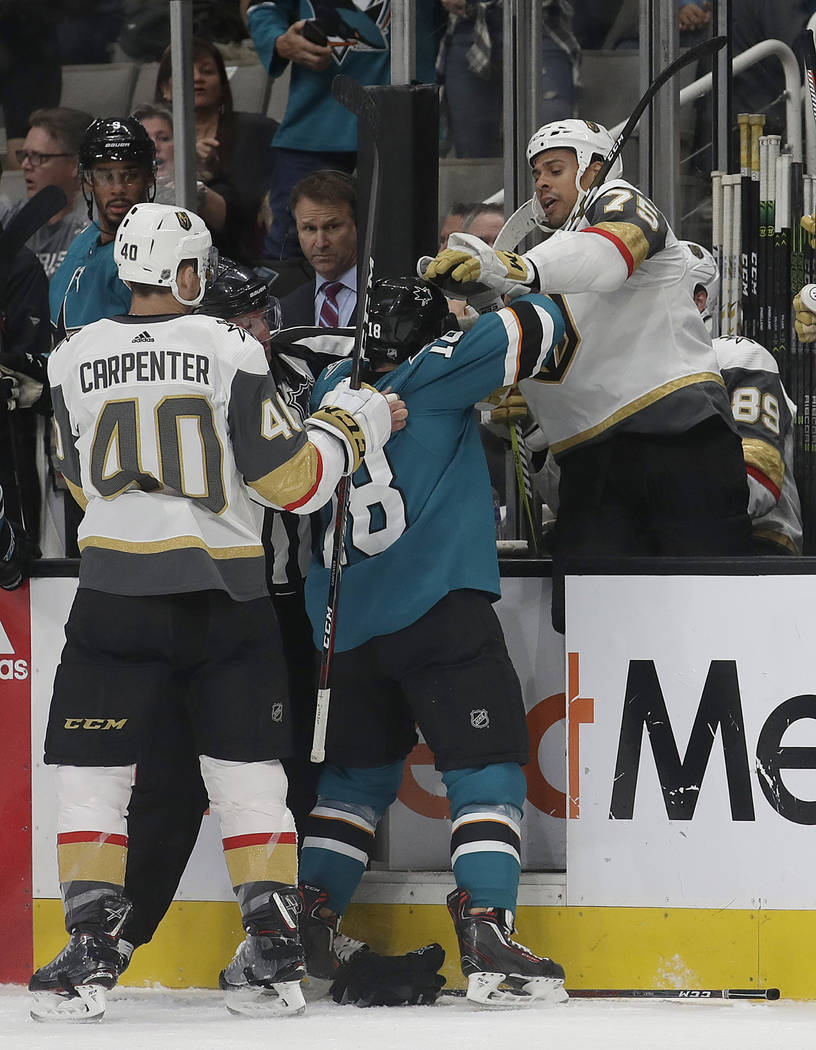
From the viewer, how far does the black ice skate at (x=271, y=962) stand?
9.41ft

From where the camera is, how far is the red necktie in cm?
428

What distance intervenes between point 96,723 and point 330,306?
170 cm

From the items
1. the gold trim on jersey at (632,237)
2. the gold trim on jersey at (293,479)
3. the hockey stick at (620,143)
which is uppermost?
the hockey stick at (620,143)

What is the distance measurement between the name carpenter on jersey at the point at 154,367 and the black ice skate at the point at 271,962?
35.7 inches

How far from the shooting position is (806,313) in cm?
418

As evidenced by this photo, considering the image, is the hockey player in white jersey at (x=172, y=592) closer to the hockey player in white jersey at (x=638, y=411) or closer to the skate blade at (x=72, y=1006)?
the skate blade at (x=72, y=1006)

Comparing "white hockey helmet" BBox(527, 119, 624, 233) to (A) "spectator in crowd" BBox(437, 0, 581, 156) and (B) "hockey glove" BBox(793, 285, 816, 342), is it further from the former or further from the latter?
(A) "spectator in crowd" BBox(437, 0, 581, 156)

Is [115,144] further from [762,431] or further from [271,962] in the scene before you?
[271,962]

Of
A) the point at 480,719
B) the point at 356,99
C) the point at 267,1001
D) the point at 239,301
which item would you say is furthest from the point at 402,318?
the point at 267,1001

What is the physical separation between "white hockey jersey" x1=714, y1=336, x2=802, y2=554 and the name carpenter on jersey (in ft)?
4.58

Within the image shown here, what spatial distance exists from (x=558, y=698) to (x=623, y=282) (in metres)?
0.82

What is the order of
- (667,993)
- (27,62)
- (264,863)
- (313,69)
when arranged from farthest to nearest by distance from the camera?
(27,62)
(313,69)
(667,993)
(264,863)

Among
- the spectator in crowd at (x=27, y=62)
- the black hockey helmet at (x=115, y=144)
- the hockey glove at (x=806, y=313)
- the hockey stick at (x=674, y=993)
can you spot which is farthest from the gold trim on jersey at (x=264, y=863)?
the spectator in crowd at (x=27, y=62)

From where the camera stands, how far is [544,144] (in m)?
3.38
